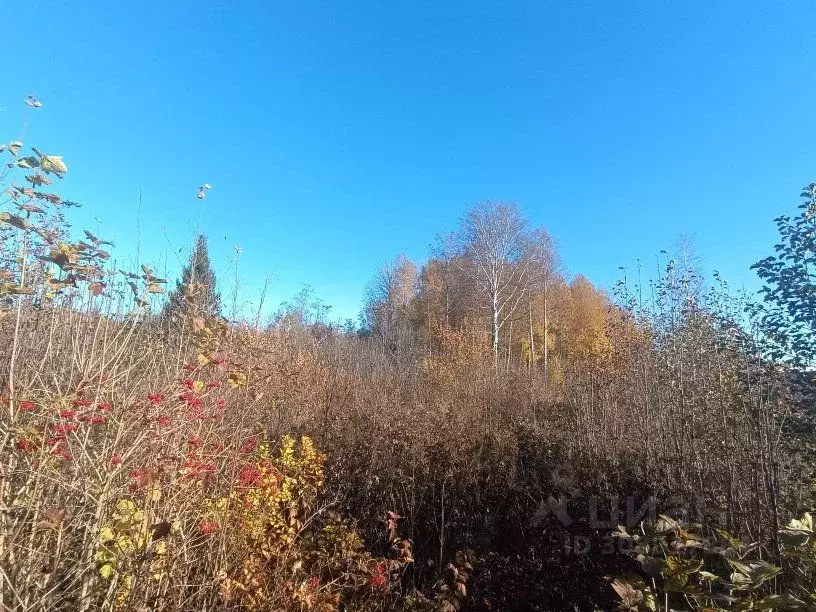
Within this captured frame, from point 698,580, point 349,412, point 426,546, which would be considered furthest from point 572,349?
point 698,580

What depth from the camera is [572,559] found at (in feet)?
11.8

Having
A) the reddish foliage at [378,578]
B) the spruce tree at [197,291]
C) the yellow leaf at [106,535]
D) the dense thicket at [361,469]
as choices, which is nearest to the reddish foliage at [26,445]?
the dense thicket at [361,469]

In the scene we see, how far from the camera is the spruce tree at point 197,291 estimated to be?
3229 mm

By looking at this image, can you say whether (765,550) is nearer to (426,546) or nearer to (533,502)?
(533,502)

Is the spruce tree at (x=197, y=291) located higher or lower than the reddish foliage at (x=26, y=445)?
higher

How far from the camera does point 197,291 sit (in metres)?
3.32

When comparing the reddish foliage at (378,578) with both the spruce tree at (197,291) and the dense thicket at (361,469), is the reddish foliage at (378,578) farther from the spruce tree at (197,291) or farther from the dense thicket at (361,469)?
the spruce tree at (197,291)

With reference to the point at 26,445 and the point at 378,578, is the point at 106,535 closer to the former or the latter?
the point at 26,445

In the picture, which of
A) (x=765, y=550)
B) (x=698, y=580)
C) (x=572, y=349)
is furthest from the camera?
Answer: (x=572, y=349)

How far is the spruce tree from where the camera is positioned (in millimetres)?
3229

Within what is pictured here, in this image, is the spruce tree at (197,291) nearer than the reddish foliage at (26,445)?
No

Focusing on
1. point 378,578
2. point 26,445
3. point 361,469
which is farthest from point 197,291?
point 361,469

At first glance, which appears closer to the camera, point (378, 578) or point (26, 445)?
point (26, 445)

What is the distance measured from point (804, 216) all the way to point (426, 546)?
14.1ft
